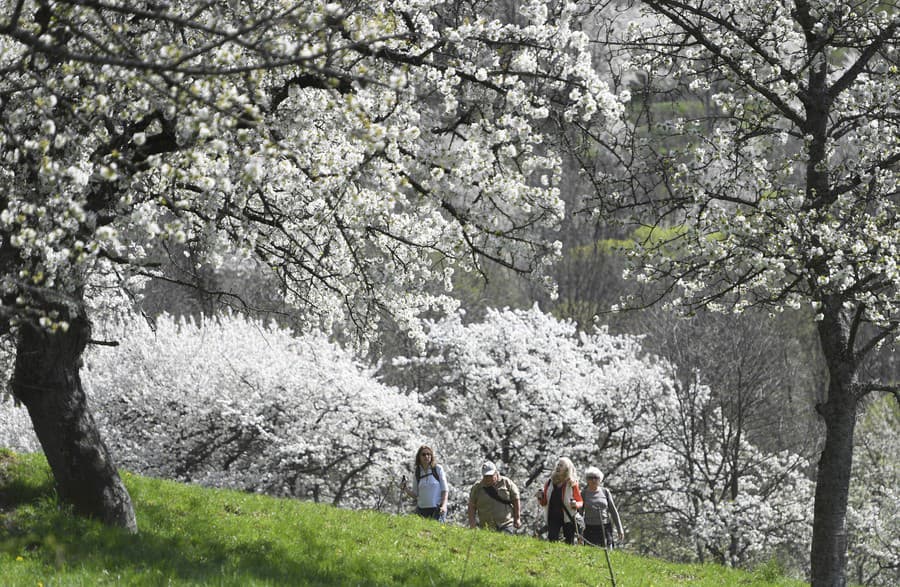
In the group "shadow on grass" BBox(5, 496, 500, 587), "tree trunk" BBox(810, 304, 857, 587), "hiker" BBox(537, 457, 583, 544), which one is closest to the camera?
"shadow on grass" BBox(5, 496, 500, 587)

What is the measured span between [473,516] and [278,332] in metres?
11.6

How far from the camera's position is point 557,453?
21500 mm

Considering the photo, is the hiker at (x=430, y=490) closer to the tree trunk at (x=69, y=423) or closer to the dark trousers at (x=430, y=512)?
the dark trousers at (x=430, y=512)

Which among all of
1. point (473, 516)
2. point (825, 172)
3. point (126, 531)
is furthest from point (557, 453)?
point (126, 531)

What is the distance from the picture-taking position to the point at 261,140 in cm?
595

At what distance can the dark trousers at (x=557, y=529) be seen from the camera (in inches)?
449

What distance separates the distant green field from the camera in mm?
6336

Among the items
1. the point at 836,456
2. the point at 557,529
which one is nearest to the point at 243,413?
the point at 557,529

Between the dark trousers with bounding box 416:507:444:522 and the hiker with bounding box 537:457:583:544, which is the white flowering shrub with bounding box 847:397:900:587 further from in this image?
the dark trousers with bounding box 416:507:444:522

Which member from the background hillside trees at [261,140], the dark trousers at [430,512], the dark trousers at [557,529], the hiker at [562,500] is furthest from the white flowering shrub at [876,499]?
the background hillside trees at [261,140]

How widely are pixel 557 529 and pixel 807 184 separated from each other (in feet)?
17.1

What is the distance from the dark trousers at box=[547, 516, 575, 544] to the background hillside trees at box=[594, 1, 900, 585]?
3282mm

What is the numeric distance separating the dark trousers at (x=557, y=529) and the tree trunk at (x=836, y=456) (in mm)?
3300

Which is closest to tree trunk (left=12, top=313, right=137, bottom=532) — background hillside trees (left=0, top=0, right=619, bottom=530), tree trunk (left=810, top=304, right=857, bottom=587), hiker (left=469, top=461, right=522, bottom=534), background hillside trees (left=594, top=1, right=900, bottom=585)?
background hillside trees (left=0, top=0, right=619, bottom=530)
